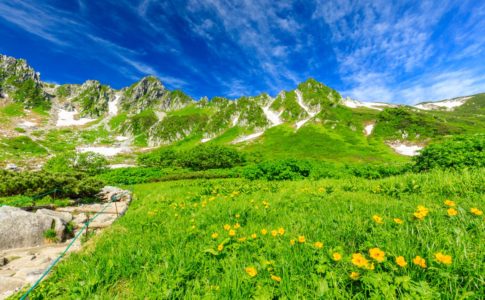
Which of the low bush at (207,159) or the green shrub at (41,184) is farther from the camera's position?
the low bush at (207,159)

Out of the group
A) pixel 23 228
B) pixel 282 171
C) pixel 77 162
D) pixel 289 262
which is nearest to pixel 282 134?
pixel 77 162

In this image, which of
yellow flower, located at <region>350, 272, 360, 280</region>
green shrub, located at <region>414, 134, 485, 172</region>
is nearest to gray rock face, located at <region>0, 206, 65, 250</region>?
yellow flower, located at <region>350, 272, 360, 280</region>

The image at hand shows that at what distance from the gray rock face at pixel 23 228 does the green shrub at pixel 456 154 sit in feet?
57.7

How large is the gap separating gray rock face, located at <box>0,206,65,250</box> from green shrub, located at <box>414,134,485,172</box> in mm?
17600

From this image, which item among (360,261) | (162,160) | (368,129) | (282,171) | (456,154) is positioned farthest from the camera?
(368,129)

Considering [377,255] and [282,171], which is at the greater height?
[377,255]

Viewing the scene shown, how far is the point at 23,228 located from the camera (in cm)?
668

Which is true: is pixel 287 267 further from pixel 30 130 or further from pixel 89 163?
pixel 30 130

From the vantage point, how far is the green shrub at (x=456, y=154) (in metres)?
10.4

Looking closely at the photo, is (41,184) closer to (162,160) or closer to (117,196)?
(117,196)

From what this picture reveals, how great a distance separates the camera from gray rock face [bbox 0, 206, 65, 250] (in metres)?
6.40

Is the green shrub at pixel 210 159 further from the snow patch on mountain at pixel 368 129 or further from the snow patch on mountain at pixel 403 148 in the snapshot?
the snow patch on mountain at pixel 368 129

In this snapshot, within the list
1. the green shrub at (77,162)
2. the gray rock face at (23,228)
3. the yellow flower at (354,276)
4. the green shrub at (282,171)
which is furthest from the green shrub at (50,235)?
the green shrub at (77,162)

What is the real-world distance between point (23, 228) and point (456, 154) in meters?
19.3
